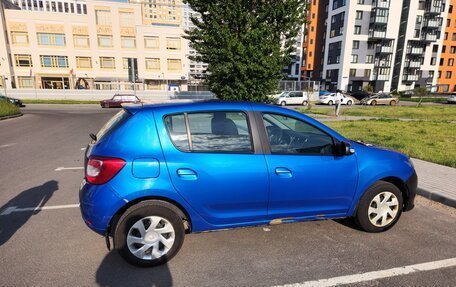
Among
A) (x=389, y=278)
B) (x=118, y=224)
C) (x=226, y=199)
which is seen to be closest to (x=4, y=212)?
(x=118, y=224)

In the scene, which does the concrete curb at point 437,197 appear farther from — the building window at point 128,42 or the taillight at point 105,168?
the building window at point 128,42

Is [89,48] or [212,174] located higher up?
[89,48]

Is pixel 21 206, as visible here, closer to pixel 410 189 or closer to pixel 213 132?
pixel 213 132

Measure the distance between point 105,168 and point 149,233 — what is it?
799 millimetres

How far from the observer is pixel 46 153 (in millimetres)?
7938

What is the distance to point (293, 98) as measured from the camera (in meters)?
32.2

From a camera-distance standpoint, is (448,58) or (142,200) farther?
(448,58)

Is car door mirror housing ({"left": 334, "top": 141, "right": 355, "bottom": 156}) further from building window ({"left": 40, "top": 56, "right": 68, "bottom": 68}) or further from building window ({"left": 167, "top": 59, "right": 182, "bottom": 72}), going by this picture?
building window ({"left": 40, "top": 56, "right": 68, "bottom": 68})

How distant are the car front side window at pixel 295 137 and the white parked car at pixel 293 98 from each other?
1119 inches

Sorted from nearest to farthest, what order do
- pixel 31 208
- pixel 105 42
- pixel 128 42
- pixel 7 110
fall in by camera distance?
1. pixel 31 208
2. pixel 7 110
3. pixel 105 42
4. pixel 128 42

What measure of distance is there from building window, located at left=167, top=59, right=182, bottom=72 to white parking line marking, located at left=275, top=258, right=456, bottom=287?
55106 millimetres

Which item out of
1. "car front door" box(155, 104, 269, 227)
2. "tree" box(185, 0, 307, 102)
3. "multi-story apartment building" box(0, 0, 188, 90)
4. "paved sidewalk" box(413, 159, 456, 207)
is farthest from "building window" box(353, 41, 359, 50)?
"car front door" box(155, 104, 269, 227)

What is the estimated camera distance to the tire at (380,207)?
353 centimetres

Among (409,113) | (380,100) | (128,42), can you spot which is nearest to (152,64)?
(128,42)
